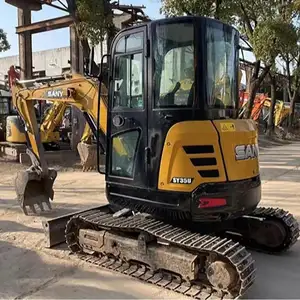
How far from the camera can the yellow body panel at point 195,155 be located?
4.01 metres

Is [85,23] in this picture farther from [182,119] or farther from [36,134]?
[182,119]

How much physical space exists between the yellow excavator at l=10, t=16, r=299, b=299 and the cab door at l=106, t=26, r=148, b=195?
0.4 inches

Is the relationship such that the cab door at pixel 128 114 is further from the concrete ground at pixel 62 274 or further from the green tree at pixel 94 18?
the green tree at pixel 94 18

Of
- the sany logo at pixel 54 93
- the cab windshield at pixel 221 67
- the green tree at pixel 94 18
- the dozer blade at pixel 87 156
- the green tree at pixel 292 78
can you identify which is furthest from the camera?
the green tree at pixel 292 78

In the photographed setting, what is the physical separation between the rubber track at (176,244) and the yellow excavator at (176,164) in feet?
0.03

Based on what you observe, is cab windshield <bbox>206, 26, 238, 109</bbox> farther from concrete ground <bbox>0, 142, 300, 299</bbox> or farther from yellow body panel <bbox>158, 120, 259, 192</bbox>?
concrete ground <bbox>0, 142, 300, 299</bbox>

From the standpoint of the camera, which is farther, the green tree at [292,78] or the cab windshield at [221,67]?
the green tree at [292,78]

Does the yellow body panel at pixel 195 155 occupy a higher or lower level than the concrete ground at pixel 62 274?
higher

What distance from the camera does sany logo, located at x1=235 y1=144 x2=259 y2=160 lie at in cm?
422

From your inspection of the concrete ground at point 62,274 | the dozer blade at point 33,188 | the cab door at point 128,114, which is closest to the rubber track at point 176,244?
the concrete ground at point 62,274

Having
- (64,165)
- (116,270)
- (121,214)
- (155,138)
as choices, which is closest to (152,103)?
(155,138)

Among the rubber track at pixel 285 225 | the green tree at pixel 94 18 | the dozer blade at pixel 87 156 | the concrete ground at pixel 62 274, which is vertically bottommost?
the concrete ground at pixel 62 274

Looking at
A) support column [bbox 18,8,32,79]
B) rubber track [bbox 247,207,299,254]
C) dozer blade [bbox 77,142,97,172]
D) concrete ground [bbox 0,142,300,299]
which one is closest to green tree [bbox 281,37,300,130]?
support column [bbox 18,8,32,79]

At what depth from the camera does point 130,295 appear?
3926mm
